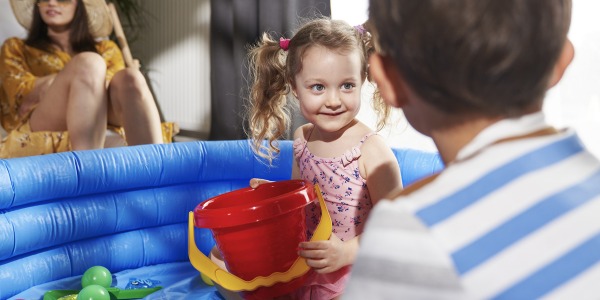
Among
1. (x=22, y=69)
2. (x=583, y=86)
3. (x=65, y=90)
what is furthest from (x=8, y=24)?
(x=583, y=86)

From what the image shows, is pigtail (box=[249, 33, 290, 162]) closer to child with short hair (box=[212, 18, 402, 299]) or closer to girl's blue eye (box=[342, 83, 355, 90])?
child with short hair (box=[212, 18, 402, 299])

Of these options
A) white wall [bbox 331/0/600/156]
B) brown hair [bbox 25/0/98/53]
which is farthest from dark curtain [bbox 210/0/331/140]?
white wall [bbox 331/0/600/156]

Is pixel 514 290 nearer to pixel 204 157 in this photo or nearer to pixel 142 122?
pixel 204 157

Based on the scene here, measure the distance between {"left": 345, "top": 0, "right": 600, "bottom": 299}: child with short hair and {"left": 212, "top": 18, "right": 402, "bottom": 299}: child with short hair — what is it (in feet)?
2.49

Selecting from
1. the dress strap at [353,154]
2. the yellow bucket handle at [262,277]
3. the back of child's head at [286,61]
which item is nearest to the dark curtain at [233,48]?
the back of child's head at [286,61]

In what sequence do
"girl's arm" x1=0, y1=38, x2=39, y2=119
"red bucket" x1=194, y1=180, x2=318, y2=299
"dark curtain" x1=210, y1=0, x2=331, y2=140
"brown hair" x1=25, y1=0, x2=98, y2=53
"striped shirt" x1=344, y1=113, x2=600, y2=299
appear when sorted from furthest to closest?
"dark curtain" x1=210, y1=0, x2=331, y2=140
"brown hair" x1=25, y1=0, x2=98, y2=53
"girl's arm" x1=0, y1=38, x2=39, y2=119
"red bucket" x1=194, y1=180, x2=318, y2=299
"striped shirt" x1=344, y1=113, x2=600, y2=299

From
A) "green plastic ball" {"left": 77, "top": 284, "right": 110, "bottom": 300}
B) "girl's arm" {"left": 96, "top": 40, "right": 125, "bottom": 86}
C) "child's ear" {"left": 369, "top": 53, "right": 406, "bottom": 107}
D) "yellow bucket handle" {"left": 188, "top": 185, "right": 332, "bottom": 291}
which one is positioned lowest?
"green plastic ball" {"left": 77, "top": 284, "right": 110, "bottom": 300}

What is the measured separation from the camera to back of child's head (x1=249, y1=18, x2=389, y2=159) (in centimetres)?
145

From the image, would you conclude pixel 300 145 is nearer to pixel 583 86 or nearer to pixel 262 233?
pixel 262 233

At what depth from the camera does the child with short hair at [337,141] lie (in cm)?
142

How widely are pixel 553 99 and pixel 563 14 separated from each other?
1.75m

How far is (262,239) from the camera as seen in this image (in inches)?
51.6

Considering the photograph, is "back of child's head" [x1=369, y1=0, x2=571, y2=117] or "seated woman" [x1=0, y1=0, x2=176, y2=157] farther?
"seated woman" [x1=0, y1=0, x2=176, y2=157]

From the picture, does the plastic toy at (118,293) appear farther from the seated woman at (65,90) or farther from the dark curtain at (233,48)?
the dark curtain at (233,48)
